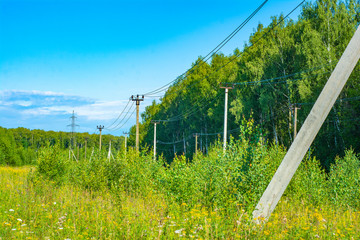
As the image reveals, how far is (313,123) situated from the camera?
17.9ft

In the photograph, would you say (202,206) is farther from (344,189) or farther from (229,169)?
(344,189)

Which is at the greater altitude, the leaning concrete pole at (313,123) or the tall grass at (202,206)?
the leaning concrete pole at (313,123)

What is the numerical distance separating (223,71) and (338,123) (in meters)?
20.8

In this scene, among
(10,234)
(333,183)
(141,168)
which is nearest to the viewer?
(10,234)

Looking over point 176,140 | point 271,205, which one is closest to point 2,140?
→ point 176,140

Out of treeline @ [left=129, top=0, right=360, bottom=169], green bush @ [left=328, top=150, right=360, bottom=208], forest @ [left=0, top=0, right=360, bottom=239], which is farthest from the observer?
treeline @ [left=129, top=0, right=360, bottom=169]

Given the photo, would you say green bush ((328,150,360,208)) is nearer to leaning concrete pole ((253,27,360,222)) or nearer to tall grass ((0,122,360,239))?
tall grass ((0,122,360,239))

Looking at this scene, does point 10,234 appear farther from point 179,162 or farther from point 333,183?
point 333,183

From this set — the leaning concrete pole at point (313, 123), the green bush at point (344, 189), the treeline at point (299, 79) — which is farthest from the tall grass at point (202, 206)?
the treeline at point (299, 79)

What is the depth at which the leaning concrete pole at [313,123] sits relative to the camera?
17.6 feet

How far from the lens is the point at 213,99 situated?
41500 mm

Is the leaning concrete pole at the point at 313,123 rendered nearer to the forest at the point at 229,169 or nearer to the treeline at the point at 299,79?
the forest at the point at 229,169

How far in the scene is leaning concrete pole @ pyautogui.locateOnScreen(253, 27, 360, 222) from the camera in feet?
17.6

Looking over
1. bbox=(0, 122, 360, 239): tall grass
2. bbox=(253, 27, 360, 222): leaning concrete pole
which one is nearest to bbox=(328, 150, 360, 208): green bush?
bbox=(0, 122, 360, 239): tall grass
